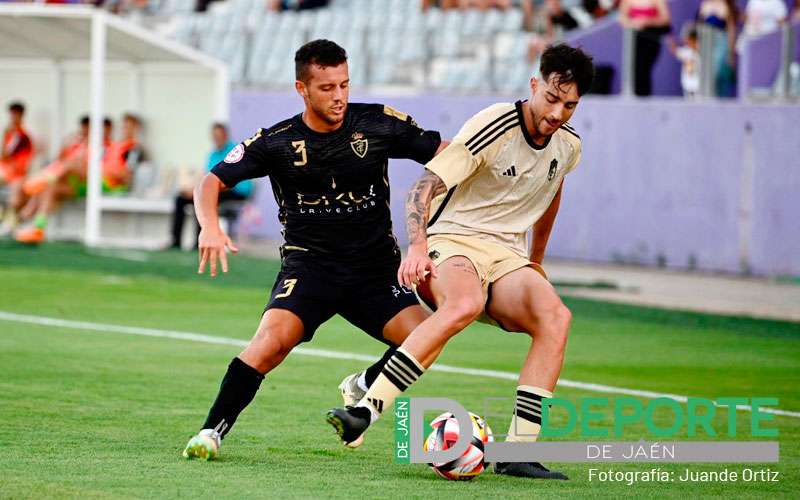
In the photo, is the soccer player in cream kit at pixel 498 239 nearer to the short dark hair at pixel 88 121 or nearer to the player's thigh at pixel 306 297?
the player's thigh at pixel 306 297

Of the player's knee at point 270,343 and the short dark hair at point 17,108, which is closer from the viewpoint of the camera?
the player's knee at point 270,343

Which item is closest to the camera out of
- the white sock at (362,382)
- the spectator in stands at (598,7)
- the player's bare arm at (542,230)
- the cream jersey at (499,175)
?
the cream jersey at (499,175)

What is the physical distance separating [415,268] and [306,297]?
26.1 inches

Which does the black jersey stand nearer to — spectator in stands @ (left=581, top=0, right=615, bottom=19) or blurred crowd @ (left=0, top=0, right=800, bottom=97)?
blurred crowd @ (left=0, top=0, right=800, bottom=97)

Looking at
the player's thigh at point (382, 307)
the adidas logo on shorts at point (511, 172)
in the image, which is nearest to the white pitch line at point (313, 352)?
the adidas logo on shorts at point (511, 172)

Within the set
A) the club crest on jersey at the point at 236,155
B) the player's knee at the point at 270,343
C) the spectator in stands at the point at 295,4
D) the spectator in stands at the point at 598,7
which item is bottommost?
the player's knee at the point at 270,343

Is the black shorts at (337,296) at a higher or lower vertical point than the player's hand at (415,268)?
lower

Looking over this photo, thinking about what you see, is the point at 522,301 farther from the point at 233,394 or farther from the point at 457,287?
the point at 233,394

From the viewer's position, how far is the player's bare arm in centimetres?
788

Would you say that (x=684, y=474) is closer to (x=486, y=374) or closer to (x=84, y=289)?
(x=486, y=374)

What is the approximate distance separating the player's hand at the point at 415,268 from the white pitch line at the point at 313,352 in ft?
11.0

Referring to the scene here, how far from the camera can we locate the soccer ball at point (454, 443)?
271 inches

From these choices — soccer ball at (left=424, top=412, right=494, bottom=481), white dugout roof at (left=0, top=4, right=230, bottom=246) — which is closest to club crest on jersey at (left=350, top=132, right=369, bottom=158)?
soccer ball at (left=424, top=412, right=494, bottom=481)

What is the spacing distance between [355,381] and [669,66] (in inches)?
554
